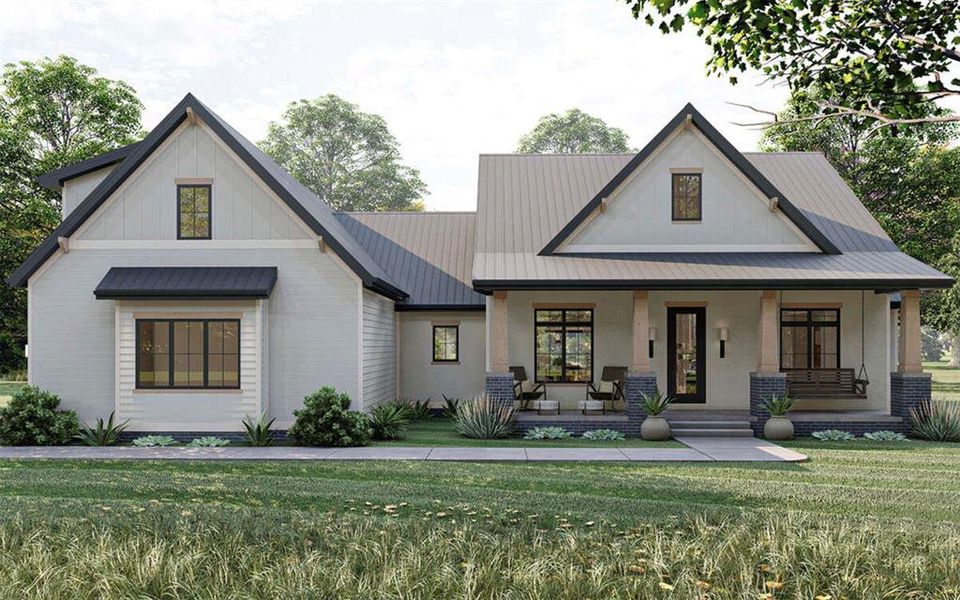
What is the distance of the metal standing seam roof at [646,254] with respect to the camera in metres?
15.6

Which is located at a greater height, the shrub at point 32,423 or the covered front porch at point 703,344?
the covered front porch at point 703,344

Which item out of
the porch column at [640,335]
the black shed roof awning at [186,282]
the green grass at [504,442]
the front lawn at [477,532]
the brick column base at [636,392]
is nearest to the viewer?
the front lawn at [477,532]

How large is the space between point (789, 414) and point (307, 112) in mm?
38004

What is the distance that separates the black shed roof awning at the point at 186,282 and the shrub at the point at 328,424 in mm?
2334

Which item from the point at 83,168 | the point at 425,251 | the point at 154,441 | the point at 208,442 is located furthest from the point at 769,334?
the point at 83,168

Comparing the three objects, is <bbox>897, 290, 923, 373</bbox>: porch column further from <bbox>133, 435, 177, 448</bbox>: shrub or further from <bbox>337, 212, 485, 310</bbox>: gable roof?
<bbox>133, 435, 177, 448</bbox>: shrub

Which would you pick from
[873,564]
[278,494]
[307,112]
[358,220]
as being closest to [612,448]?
[278,494]

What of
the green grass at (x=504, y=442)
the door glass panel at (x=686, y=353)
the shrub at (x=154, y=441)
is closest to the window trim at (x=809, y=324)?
the door glass panel at (x=686, y=353)

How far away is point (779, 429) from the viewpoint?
15242 millimetres

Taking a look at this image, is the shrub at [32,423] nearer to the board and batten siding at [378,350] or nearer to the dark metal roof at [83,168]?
the dark metal roof at [83,168]

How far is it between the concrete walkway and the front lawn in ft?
3.61

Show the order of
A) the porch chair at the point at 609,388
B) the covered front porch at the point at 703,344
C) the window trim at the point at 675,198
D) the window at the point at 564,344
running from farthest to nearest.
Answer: the window at the point at 564,344 → the covered front porch at the point at 703,344 → the window trim at the point at 675,198 → the porch chair at the point at 609,388

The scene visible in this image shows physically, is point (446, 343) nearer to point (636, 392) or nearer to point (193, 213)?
point (636, 392)

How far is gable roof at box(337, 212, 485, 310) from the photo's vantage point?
20328 millimetres
